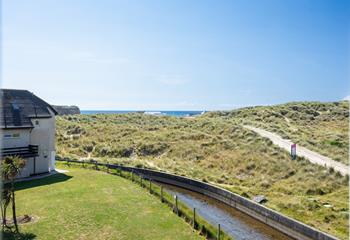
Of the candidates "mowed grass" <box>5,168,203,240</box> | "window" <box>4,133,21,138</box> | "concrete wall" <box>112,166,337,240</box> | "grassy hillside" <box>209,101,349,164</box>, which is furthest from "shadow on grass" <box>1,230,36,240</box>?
"grassy hillside" <box>209,101,349,164</box>

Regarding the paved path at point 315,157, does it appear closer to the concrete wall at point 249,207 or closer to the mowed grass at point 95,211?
the concrete wall at point 249,207

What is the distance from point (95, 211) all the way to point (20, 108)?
14242mm

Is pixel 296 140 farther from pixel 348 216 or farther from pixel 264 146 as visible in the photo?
pixel 348 216

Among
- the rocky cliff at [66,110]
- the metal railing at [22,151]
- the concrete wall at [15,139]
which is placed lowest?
the metal railing at [22,151]

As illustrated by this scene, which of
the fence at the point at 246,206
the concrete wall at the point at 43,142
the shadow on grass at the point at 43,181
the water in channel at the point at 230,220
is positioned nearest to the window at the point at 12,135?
the concrete wall at the point at 43,142

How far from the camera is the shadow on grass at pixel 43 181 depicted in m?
23.5

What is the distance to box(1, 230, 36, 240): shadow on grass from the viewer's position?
13.9 m

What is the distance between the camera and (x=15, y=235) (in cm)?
1426

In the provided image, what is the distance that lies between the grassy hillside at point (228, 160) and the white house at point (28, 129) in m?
10.5

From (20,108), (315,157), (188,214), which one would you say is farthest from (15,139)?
(315,157)

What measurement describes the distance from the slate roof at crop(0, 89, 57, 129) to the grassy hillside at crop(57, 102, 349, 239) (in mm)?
11841

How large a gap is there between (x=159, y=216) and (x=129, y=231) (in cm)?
275

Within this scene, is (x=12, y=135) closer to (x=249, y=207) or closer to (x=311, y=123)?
(x=249, y=207)

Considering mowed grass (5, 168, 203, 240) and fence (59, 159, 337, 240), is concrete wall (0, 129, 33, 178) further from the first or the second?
fence (59, 159, 337, 240)
